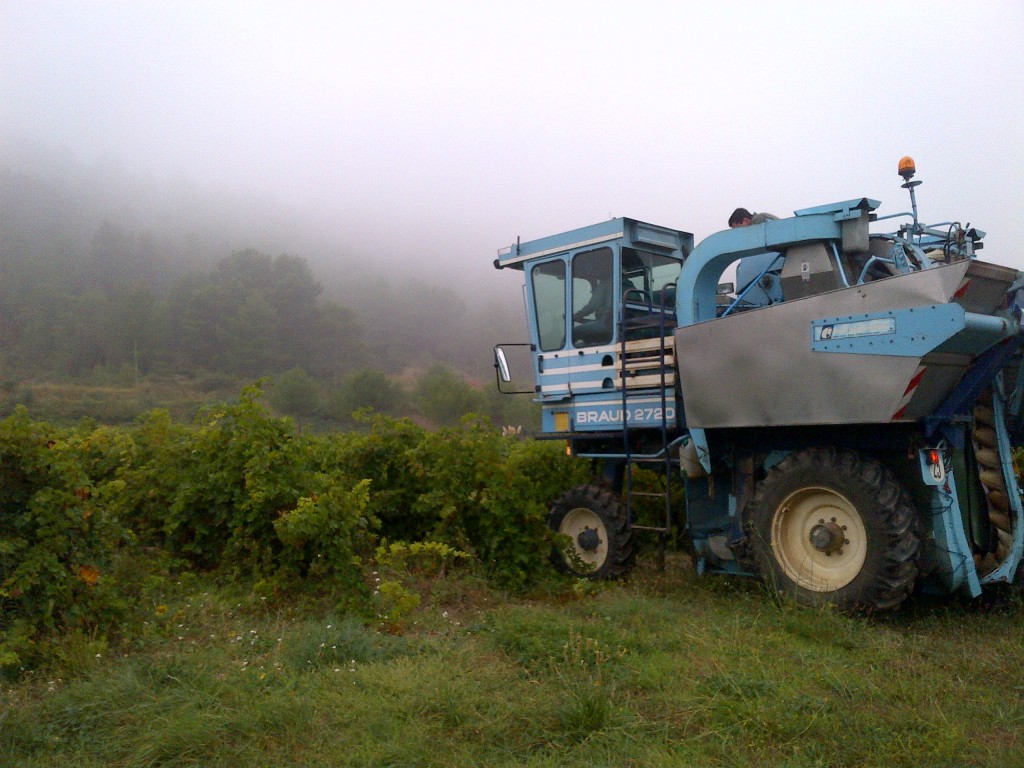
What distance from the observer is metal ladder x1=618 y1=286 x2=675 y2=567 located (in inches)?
276

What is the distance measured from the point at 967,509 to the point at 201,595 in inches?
226

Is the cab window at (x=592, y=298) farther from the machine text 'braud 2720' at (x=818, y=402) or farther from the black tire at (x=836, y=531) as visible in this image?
the black tire at (x=836, y=531)

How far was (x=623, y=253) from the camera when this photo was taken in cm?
771

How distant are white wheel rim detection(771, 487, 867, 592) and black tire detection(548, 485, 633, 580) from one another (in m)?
1.66

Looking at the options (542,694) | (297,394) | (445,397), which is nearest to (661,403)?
(542,694)

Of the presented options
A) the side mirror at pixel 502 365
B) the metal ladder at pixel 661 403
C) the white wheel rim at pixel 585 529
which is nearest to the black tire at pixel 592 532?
the white wheel rim at pixel 585 529

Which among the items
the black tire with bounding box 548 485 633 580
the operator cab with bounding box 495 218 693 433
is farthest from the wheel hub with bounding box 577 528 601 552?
the operator cab with bounding box 495 218 693 433

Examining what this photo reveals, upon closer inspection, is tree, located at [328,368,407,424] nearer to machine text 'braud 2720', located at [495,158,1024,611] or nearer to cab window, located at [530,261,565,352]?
cab window, located at [530,261,565,352]

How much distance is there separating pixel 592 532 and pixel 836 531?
2.49 metres

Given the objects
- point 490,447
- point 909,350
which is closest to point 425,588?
point 490,447

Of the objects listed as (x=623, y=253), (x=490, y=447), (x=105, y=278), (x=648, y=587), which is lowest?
(x=648, y=587)

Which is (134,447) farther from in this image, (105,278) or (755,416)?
(105,278)

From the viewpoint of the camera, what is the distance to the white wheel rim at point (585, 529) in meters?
7.59

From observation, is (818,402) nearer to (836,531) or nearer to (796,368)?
(796,368)
